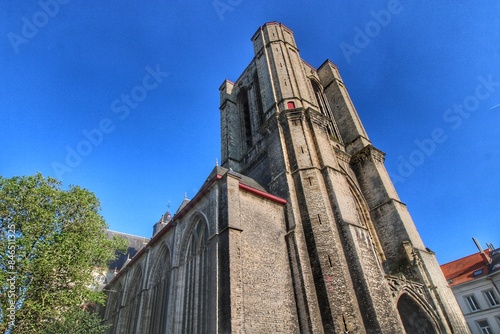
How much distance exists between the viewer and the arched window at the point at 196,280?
942 centimetres

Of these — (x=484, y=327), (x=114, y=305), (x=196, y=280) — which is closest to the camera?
(x=196, y=280)

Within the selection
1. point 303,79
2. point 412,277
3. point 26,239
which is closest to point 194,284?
point 26,239

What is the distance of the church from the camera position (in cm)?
875

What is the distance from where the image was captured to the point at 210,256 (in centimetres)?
948

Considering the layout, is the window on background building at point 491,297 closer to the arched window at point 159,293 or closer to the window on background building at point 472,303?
the window on background building at point 472,303

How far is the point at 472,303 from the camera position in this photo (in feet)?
70.2

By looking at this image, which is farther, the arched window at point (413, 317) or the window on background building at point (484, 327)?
the window on background building at point (484, 327)

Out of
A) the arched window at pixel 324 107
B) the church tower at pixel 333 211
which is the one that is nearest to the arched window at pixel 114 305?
the church tower at pixel 333 211

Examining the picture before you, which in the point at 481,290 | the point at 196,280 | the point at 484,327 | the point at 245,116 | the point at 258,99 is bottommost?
the point at 484,327

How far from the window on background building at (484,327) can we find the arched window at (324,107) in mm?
16256

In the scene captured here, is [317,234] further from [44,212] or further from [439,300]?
[44,212]

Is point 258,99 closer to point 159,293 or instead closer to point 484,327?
point 159,293

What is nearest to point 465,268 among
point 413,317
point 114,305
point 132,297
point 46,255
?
point 413,317

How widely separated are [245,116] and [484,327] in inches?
857
